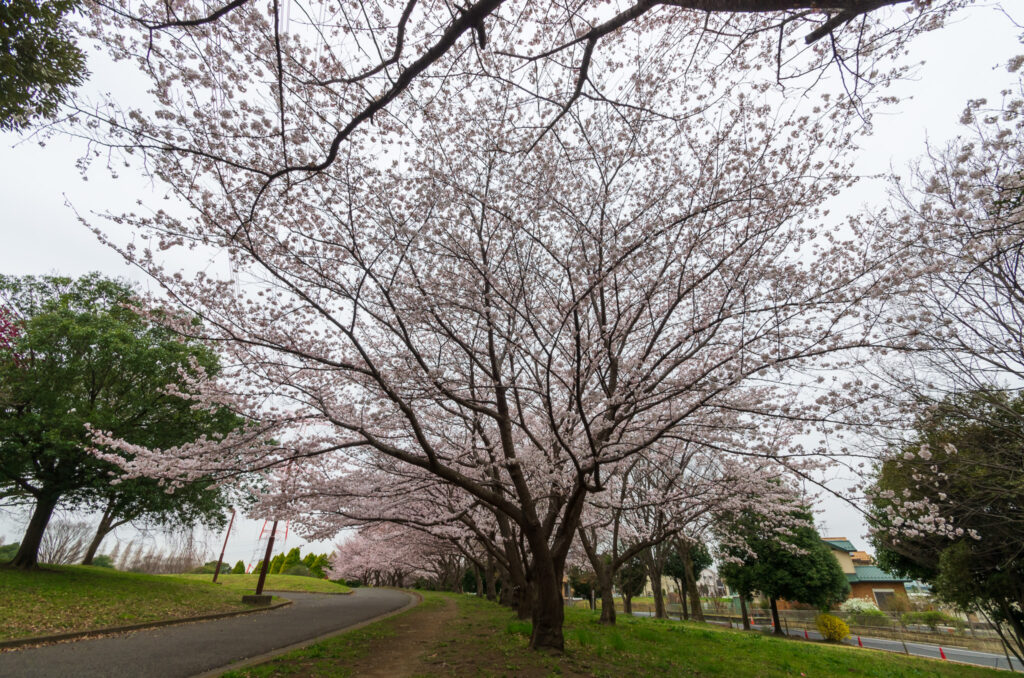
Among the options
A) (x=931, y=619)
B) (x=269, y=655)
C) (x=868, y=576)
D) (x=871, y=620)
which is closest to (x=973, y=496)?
(x=269, y=655)

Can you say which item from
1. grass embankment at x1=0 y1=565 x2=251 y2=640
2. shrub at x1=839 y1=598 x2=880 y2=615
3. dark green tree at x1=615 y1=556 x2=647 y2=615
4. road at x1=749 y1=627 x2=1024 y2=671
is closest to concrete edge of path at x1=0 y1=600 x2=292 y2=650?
grass embankment at x1=0 y1=565 x2=251 y2=640

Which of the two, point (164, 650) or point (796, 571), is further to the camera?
point (796, 571)

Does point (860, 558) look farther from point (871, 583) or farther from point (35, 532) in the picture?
point (35, 532)

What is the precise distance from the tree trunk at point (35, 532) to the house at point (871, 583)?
138 feet

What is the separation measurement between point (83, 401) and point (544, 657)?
1528 centimetres

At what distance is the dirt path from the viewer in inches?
251

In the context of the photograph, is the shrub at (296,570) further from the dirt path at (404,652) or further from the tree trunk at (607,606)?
the tree trunk at (607,606)

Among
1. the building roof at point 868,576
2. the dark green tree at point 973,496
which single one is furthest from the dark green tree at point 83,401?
the building roof at point 868,576

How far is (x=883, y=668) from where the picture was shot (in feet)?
30.3

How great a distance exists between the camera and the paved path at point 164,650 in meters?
5.93

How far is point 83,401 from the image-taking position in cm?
1374

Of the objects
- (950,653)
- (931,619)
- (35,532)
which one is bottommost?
(950,653)

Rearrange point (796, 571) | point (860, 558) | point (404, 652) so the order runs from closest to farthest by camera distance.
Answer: point (404, 652), point (796, 571), point (860, 558)

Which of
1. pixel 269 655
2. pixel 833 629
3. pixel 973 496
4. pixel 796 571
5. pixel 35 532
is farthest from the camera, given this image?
pixel 796 571
